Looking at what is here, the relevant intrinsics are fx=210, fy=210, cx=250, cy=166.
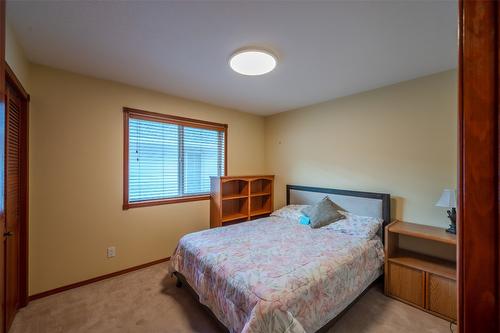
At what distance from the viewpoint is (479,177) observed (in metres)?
0.42

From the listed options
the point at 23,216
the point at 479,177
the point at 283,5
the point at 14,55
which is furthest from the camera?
the point at 23,216

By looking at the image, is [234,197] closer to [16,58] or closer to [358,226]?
[358,226]

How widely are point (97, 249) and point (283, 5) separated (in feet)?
10.5

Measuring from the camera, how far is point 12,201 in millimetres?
1895

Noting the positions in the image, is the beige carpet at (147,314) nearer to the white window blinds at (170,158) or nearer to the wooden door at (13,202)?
the wooden door at (13,202)

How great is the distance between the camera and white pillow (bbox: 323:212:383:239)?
8.13 ft

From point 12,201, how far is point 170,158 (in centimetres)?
169

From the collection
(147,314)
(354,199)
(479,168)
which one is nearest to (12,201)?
(147,314)

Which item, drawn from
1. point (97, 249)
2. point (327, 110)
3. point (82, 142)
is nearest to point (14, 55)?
point (82, 142)

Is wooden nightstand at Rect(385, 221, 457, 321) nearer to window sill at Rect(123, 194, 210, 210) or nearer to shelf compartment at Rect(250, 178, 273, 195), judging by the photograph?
shelf compartment at Rect(250, 178, 273, 195)

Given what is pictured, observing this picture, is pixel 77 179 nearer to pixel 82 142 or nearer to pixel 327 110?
pixel 82 142

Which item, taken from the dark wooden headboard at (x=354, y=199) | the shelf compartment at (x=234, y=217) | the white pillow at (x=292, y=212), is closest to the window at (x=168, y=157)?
the shelf compartment at (x=234, y=217)

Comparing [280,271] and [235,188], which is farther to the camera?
[235,188]

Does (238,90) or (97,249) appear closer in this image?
(97,249)
